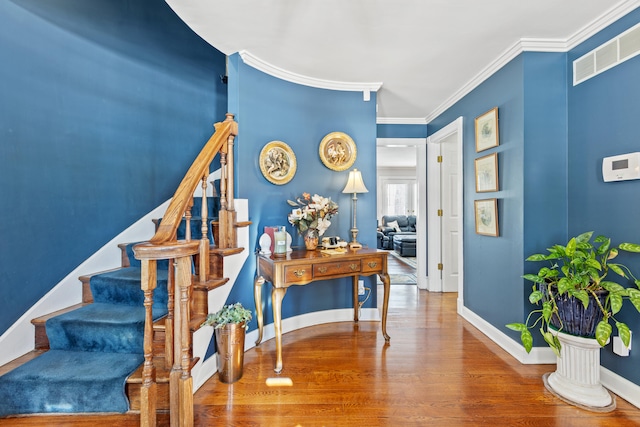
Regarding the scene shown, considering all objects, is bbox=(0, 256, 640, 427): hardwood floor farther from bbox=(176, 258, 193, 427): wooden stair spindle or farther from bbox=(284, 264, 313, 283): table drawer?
bbox=(284, 264, 313, 283): table drawer

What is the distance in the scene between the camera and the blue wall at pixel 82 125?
183cm

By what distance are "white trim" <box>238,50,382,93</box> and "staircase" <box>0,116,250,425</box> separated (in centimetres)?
77

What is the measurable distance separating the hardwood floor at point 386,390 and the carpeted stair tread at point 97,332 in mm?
379

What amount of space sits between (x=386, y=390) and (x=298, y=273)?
990 millimetres

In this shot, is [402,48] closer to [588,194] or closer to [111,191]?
[588,194]

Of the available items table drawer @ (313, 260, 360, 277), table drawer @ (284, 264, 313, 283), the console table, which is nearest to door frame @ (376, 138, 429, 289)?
the console table

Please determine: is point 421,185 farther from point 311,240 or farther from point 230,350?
point 230,350

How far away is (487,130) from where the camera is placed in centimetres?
269

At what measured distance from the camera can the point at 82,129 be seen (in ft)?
7.31

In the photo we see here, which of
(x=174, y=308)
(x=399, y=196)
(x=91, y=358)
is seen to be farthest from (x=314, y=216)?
(x=399, y=196)

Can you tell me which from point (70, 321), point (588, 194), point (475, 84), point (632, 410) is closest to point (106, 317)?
point (70, 321)

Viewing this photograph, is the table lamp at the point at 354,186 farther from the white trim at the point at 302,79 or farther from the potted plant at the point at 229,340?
the potted plant at the point at 229,340

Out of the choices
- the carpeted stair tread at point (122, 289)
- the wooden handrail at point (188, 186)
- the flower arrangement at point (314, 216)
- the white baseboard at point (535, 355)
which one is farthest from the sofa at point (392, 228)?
the carpeted stair tread at point (122, 289)

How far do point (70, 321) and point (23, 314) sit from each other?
331 millimetres
